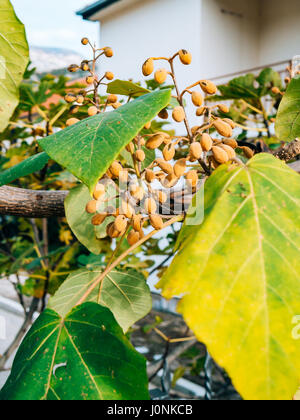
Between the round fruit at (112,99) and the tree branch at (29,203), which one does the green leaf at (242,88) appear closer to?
the round fruit at (112,99)

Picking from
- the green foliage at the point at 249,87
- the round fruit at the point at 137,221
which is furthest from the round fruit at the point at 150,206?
the green foliage at the point at 249,87

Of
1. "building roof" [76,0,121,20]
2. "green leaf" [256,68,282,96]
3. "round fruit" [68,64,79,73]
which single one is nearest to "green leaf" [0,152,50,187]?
"round fruit" [68,64,79,73]

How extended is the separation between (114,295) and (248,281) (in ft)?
1.09

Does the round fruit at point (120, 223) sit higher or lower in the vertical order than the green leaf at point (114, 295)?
higher

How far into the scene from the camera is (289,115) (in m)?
0.60

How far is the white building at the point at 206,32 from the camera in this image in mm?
5934

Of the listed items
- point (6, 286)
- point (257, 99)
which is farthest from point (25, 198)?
point (6, 286)

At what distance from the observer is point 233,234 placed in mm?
352

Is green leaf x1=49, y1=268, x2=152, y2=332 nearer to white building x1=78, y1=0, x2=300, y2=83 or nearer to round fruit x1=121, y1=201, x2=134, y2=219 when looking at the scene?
round fruit x1=121, y1=201, x2=134, y2=219

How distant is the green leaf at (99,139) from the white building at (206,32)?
571cm

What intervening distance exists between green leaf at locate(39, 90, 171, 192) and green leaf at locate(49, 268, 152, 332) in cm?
29

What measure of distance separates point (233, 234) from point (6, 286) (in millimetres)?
4507

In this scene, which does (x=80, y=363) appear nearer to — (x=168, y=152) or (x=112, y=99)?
(x=168, y=152)

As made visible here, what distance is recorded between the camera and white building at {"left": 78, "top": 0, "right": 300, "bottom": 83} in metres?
5.93
